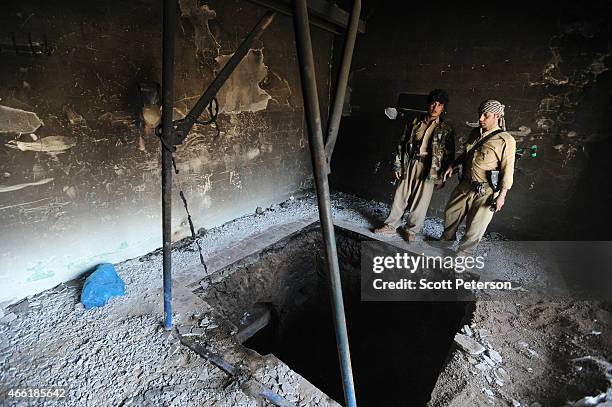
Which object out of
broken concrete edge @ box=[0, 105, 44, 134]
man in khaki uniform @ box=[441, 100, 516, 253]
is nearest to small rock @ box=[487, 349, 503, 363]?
man in khaki uniform @ box=[441, 100, 516, 253]

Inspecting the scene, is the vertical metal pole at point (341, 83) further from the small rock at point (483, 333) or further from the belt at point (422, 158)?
the belt at point (422, 158)

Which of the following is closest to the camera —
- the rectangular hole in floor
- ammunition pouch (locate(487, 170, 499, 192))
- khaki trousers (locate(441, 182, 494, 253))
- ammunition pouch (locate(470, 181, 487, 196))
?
ammunition pouch (locate(487, 170, 499, 192))

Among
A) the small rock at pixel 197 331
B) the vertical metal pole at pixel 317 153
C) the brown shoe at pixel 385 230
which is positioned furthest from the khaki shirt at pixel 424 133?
the small rock at pixel 197 331

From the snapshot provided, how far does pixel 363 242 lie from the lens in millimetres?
4230

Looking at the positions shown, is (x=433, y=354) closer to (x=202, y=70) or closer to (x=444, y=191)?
(x=444, y=191)

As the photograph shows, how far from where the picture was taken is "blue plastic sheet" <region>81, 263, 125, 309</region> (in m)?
2.61

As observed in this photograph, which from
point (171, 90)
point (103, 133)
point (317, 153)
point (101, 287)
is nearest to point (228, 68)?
point (171, 90)

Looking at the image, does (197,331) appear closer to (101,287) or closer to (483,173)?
(101,287)

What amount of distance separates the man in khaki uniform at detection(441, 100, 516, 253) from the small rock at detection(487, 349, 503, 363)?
4.70 feet

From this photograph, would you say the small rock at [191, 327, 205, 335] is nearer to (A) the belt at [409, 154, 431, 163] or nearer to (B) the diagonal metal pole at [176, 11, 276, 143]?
(B) the diagonal metal pole at [176, 11, 276, 143]

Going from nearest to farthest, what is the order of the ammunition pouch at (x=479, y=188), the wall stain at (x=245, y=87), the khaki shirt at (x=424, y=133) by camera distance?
the ammunition pouch at (x=479, y=188) < the khaki shirt at (x=424, y=133) < the wall stain at (x=245, y=87)

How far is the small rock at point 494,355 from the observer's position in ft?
7.73

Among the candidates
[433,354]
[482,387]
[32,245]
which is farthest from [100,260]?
[433,354]

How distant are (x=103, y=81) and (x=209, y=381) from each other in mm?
2591
